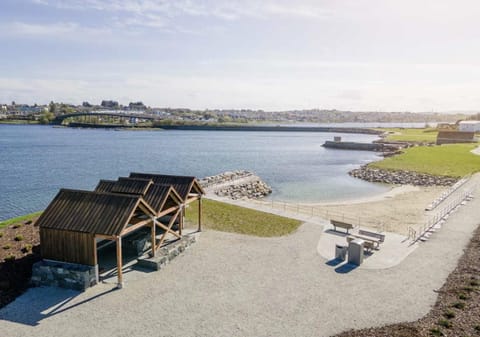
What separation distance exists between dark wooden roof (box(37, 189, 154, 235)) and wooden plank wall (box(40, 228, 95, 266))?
0.30 metres

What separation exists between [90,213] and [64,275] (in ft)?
8.40

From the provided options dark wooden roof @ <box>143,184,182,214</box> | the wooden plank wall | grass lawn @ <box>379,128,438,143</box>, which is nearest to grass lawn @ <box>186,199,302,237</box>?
dark wooden roof @ <box>143,184,182,214</box>

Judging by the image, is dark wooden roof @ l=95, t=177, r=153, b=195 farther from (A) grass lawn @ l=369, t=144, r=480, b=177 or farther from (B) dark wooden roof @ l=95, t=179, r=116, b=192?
(A) grass lawn @ l=369, t=144, r=480, b=177

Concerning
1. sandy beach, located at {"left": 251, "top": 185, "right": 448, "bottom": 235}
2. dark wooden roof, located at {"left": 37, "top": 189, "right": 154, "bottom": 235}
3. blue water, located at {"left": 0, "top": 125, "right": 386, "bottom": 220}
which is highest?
dark wooden roof, located at {"left": 37, "top": 189, "right": 154, "bottom": 235}

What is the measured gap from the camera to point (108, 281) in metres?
14.9

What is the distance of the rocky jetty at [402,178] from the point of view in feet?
145

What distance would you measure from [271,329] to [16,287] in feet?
33.1

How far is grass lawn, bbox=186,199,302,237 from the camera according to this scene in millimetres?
21844

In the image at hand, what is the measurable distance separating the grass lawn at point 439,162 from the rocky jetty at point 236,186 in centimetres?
2413

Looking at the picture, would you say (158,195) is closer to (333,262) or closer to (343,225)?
(333,262)

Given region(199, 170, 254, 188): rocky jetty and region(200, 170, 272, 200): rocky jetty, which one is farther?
region(199, 170, 254, 188): rocky jetty

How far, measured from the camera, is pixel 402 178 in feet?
157

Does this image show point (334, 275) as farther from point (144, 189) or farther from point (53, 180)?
point (53, 180)

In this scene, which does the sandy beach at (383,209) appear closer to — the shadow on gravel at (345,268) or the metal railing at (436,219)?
the metal railing at (436,219)
